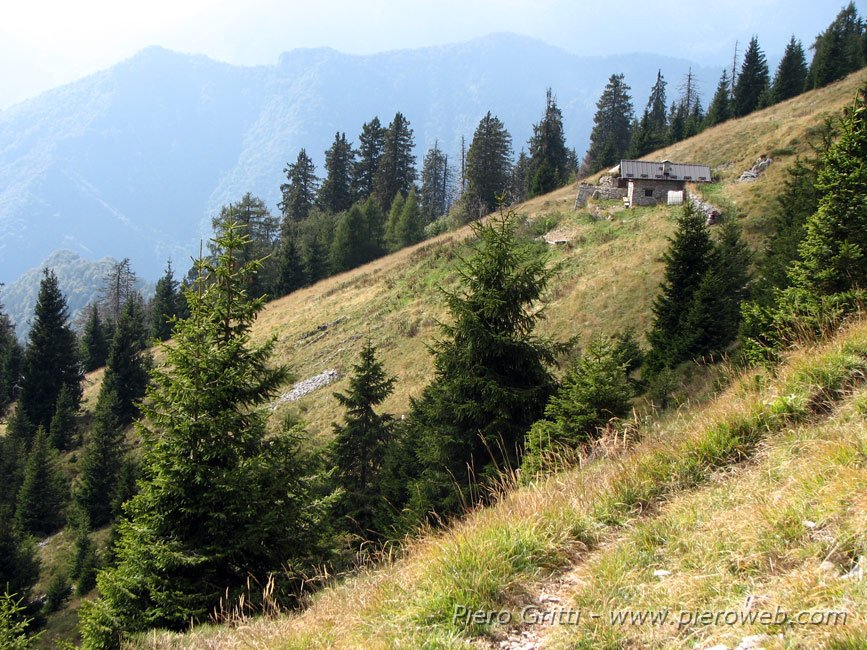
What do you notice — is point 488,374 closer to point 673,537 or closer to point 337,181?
point 673,537

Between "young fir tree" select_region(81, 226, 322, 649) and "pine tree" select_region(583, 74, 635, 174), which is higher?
"pine tree" select_region(583, 74, 635, 174)

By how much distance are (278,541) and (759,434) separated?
7.17 meters

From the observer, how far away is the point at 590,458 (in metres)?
6.02

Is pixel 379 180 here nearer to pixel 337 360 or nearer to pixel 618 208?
pixel 618 208

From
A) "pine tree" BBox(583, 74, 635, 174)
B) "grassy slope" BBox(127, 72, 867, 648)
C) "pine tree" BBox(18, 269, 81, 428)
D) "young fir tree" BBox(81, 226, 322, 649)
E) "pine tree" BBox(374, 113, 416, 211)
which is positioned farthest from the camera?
"pine tree" BBox(583, 74, 635, 174)

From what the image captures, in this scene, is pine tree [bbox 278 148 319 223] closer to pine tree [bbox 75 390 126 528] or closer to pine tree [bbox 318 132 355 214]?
pine tree [bbox 318 132 355 214]

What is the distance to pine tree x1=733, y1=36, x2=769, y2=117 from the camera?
63.3 meters

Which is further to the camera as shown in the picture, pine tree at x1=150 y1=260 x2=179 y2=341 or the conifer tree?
pine tree at x1=150 y1=260 x2=179 y2=341

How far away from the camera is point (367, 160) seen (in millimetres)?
79500

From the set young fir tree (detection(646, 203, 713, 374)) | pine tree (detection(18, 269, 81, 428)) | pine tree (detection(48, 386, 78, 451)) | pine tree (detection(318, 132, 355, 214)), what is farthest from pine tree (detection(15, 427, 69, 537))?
pine tree (detection(318, 132, 355, 214))

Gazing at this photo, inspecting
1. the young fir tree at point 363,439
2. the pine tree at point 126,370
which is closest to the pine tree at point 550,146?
the pine tree at point 126,370

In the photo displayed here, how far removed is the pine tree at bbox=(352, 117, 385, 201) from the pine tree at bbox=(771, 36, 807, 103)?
49782 millimetres

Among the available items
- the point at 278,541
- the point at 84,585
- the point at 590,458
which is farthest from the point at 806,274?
the point at 84,585

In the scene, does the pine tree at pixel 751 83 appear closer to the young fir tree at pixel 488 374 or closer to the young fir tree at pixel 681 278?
the young fir tree at pixel 681 278
